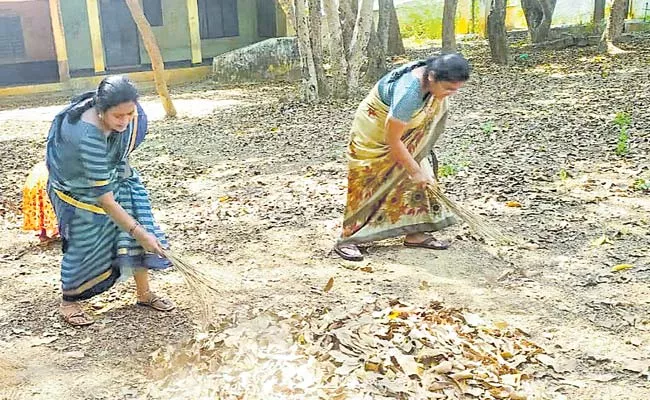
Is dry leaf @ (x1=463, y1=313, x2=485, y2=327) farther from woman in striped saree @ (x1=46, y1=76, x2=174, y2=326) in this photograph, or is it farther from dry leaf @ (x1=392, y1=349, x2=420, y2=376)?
woman in striped saree @ (x1=46, y1=76, x2=174, y2=326)

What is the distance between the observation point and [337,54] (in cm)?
1096

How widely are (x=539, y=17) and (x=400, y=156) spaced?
1326 cm

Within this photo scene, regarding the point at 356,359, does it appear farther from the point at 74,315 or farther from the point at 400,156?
the point at 74,315

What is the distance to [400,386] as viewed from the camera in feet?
10.0

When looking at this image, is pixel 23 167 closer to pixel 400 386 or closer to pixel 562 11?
pixel 400 386

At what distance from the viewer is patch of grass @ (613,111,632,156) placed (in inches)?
270

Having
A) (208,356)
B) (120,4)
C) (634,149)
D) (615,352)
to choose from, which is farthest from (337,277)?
(120,4)

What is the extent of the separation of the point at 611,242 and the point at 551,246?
40cm

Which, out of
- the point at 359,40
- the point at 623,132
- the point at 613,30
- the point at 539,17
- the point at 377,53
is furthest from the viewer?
the point at 539,17

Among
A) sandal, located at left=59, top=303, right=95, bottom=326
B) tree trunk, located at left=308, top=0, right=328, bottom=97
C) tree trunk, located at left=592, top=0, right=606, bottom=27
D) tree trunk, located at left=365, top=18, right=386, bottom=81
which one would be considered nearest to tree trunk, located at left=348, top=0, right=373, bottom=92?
tree trunk, located at left=308, top=0, right=328, bottom=97

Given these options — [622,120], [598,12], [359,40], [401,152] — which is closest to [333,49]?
[359,40]

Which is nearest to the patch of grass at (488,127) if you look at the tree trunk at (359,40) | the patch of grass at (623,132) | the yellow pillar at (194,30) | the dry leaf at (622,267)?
the patch of grass at (623,132)

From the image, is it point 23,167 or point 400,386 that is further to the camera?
point 23,167

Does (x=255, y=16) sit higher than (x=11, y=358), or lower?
higher
